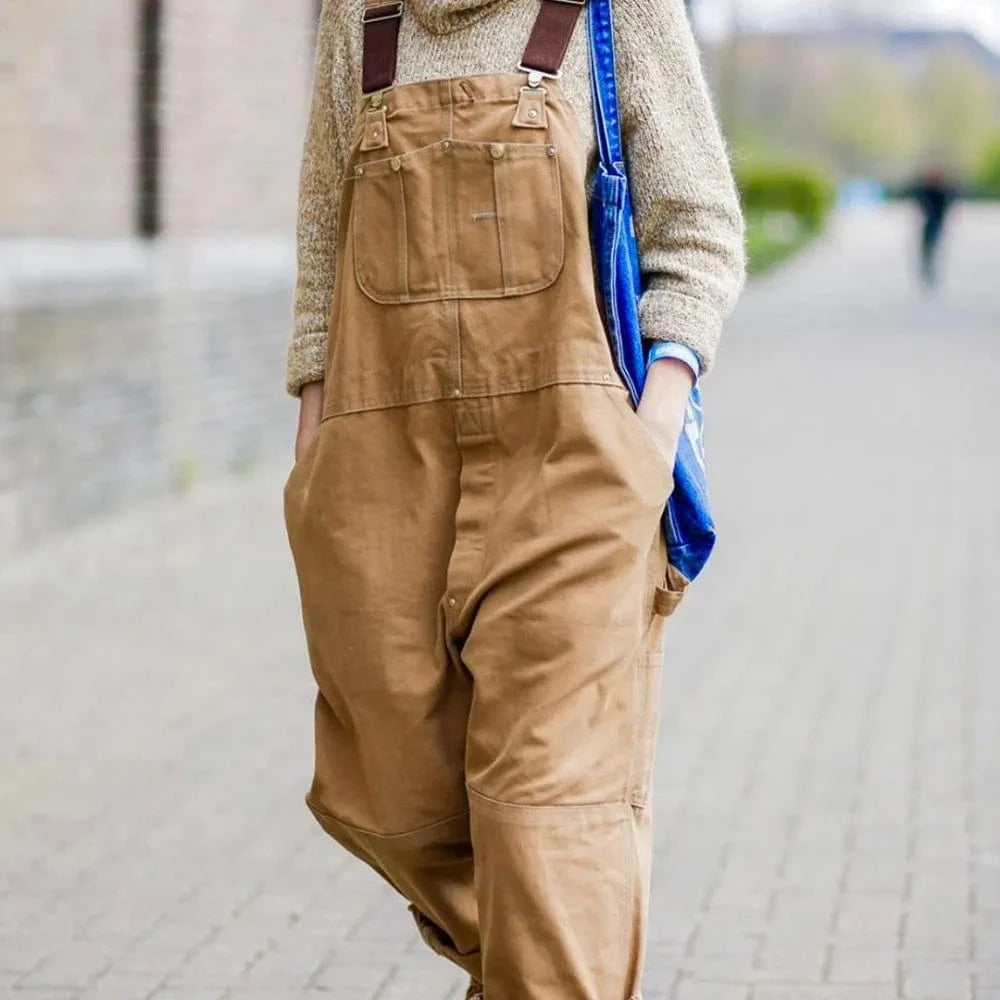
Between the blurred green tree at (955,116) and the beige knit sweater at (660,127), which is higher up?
the beige knit sweater at (660,127)

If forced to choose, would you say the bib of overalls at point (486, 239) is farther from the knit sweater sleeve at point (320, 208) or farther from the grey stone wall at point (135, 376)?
the grey stone wall at point (135, 376)

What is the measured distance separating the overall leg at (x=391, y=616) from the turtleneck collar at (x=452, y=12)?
52cm

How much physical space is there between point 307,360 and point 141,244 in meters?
6.86

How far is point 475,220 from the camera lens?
2654 mm

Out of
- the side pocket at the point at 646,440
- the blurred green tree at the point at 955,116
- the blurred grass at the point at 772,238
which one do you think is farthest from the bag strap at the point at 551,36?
the blurred green tree at the point at 955,116

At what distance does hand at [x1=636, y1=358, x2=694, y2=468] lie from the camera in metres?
2.69

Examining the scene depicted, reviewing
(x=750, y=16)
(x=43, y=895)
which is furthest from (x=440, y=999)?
(x=750, y=16)

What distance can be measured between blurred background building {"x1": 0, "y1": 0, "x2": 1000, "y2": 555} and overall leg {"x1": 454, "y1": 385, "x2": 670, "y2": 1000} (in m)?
5.66

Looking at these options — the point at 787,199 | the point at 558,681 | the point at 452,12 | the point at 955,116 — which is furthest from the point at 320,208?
the point at 955,116

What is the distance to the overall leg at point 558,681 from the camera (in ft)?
8.52

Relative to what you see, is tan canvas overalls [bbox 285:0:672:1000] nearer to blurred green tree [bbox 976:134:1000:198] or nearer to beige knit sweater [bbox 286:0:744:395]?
beige knit sweater [bbox 286:0:744:395]

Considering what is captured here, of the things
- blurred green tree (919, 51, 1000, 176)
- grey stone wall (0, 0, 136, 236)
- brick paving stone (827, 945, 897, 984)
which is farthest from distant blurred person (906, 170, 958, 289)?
blurred green tree (919, 51, 1000, 176)

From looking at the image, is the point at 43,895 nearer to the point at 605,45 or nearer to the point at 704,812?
the point at 704,812

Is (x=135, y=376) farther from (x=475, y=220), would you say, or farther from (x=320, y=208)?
(x=475, y=220)
